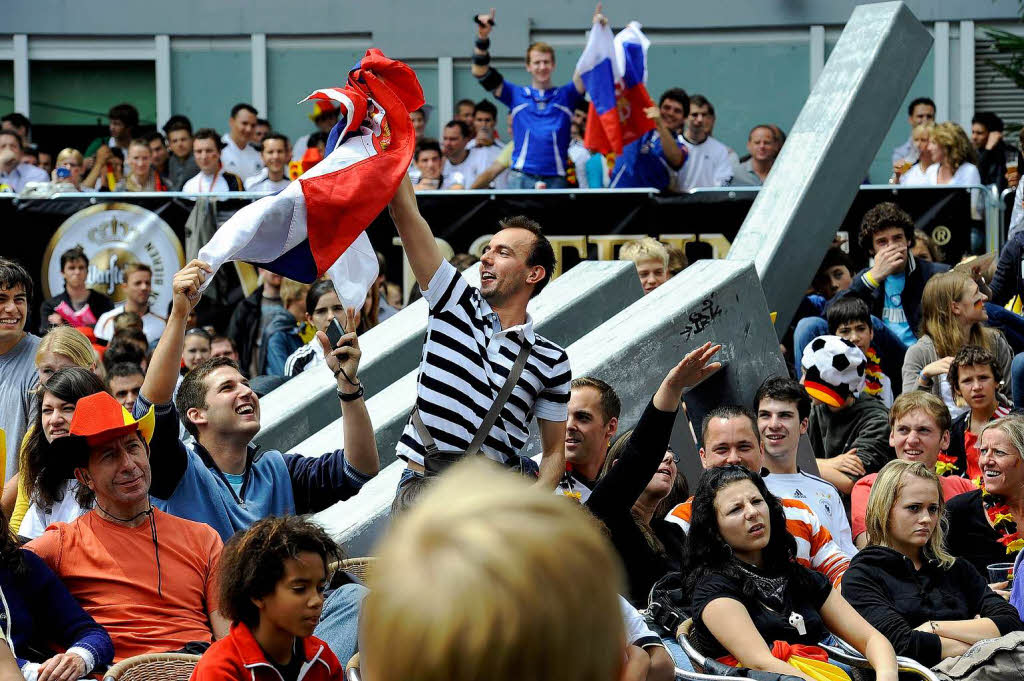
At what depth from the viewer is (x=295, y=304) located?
9344 millimetres

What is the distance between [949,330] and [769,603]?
3.54 metres

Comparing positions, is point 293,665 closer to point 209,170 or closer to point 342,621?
point 342,621

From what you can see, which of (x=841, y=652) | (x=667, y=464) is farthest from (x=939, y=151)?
(x=841, y=652)

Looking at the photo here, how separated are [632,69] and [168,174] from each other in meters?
4.61

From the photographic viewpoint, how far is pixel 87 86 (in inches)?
742

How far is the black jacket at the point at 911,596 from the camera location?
5.02 m

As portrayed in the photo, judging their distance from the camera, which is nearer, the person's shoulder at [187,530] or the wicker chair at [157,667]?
the wicker chair at [157,667]

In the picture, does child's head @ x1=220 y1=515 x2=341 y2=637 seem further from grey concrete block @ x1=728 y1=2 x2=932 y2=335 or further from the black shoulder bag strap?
grey concrete block @ x1=728 y1=2 x2=932 y2=335

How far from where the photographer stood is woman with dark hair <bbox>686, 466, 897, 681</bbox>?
4.64m

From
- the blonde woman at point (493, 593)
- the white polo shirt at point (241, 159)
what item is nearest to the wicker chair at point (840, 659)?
the blonde woman at point (493, 593)

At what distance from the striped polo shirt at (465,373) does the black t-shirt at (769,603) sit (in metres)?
0.81

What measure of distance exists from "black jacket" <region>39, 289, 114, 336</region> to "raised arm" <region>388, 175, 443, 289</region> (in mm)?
5217

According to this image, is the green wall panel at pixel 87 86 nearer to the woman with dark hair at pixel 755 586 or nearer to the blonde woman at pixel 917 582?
the blonde woman at pixel 917 582

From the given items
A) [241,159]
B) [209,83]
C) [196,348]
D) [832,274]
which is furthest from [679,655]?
[209,83]
